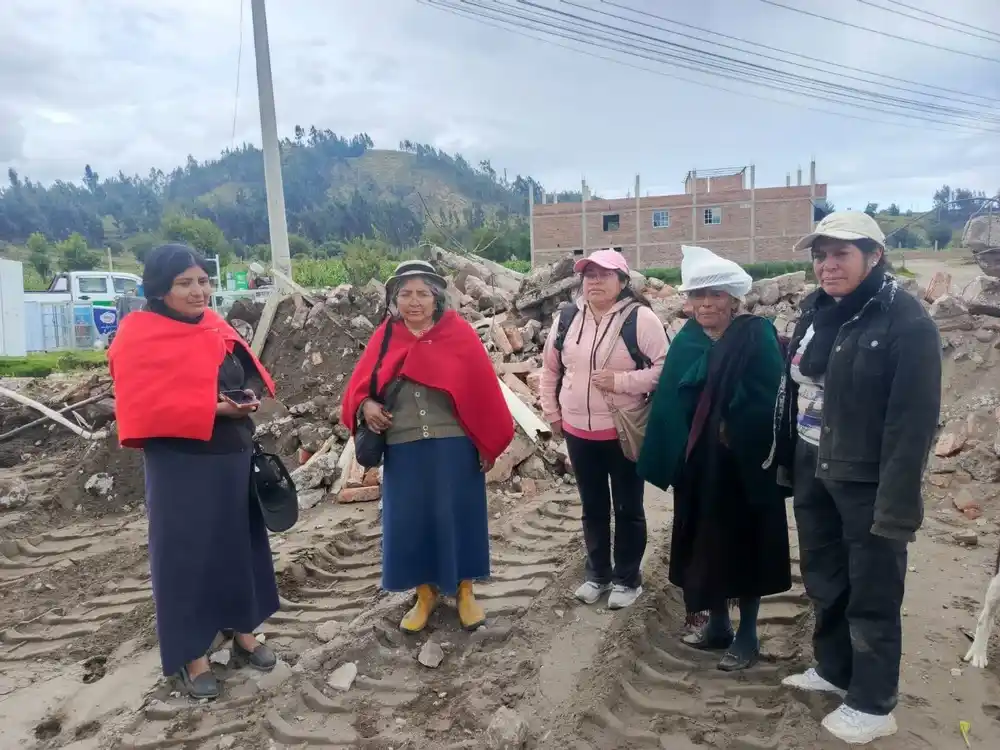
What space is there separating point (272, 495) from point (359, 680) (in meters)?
0.99

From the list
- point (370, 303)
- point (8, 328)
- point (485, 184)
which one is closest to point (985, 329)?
point (370, 303)

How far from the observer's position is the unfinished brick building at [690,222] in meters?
37.6

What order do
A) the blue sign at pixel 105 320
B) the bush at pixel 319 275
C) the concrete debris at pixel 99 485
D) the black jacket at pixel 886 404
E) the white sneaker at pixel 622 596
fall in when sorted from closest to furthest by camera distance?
the black jacket at pixel 886 404, the white sneaker at pixel 622 596, the concrete debris at pixel 99 485, the blue sign at pixel 105 320, the bush at pixel 319 275

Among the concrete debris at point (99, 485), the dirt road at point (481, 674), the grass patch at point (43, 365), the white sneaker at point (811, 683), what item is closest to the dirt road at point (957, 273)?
the dirt road at point (481, 674)

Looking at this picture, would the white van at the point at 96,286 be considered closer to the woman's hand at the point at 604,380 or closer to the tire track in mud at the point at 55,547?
the tire track in mud at the point at 55,547

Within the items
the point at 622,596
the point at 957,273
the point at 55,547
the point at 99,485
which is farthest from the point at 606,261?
the point at 957,273

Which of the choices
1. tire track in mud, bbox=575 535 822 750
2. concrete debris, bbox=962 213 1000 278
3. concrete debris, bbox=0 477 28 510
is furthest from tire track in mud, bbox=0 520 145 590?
concrete debris, bbox=962 213 1000 278

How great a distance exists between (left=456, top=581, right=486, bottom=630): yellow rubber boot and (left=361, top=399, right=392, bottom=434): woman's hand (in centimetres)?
96

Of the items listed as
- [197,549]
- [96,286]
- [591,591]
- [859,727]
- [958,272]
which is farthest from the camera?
[96,286]

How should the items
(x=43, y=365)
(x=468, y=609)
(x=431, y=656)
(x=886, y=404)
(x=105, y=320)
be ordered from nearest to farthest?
1. (x=886, y=404)
2. (x=431, y=656)
3. (x=468, y=609)
4. (x=43, y=365)
5. (x=105, y=320)

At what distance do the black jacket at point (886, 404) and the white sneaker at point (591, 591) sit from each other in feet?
5.54

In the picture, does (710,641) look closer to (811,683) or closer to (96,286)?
(811,683)

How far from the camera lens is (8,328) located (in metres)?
20.0

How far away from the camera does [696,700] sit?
3.13 meters
